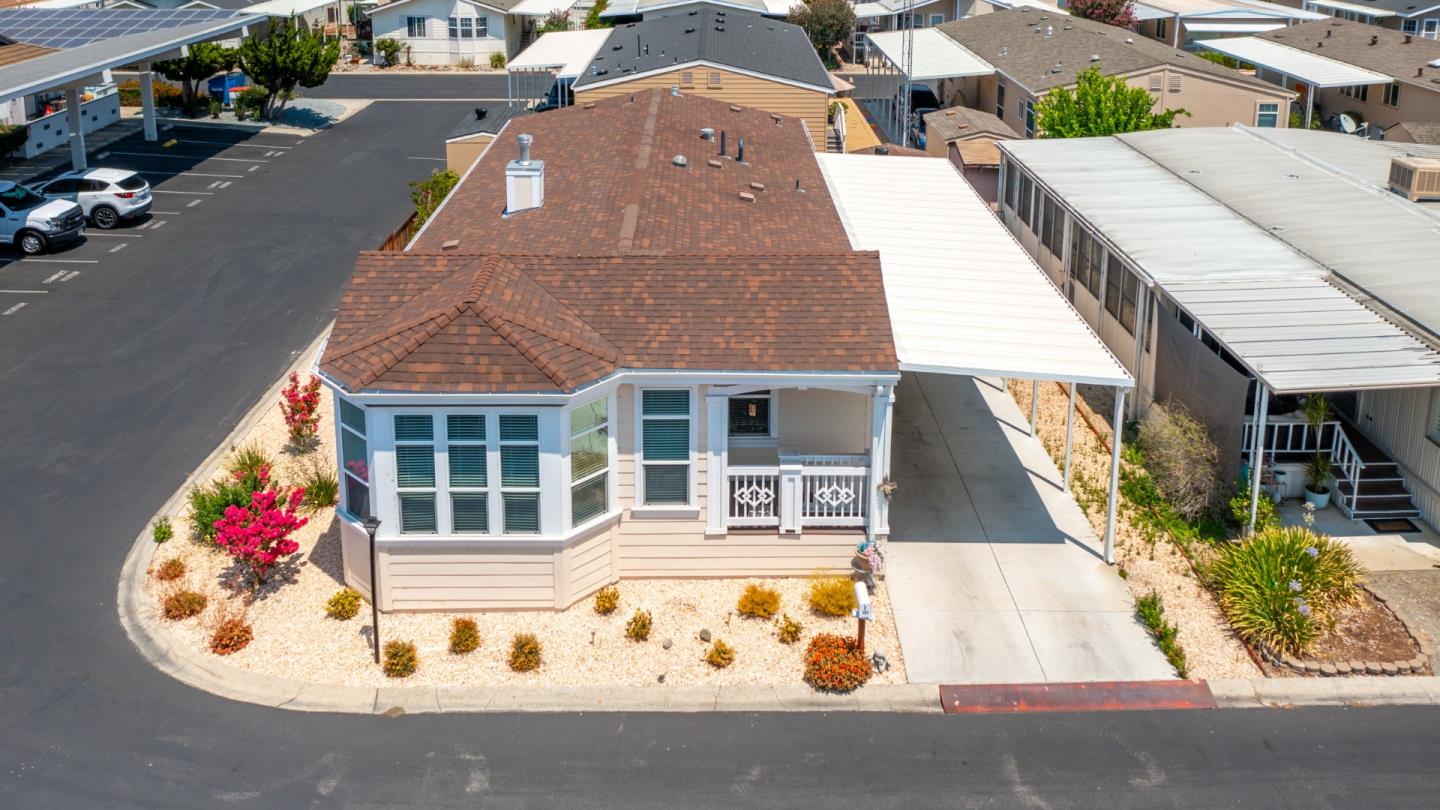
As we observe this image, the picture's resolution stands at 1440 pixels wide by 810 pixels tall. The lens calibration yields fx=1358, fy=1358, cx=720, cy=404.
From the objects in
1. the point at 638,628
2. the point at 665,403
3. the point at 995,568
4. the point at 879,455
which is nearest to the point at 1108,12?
the point at 995,568

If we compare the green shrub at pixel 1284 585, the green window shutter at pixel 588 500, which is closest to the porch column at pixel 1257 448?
the green shrub at pixel 1284 585

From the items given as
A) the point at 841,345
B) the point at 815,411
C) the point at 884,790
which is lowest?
the point at 884,790

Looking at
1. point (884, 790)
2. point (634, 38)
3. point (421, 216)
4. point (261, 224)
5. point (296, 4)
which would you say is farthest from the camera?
point (296, 4)

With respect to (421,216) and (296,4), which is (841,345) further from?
(296,4)

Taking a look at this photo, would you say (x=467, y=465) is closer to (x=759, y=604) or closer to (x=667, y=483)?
(x=667, y=483)

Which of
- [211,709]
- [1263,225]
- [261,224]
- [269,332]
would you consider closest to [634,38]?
[261,224]

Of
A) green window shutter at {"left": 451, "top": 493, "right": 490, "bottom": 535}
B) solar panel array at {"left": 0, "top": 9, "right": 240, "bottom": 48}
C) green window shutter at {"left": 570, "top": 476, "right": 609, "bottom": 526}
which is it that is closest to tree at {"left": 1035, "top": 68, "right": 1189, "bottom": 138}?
green window shutter at {"left": 570, "top": 476, "right": 609, "bottom": 526}

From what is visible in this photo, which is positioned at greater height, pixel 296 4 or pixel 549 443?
pixel 296 4
